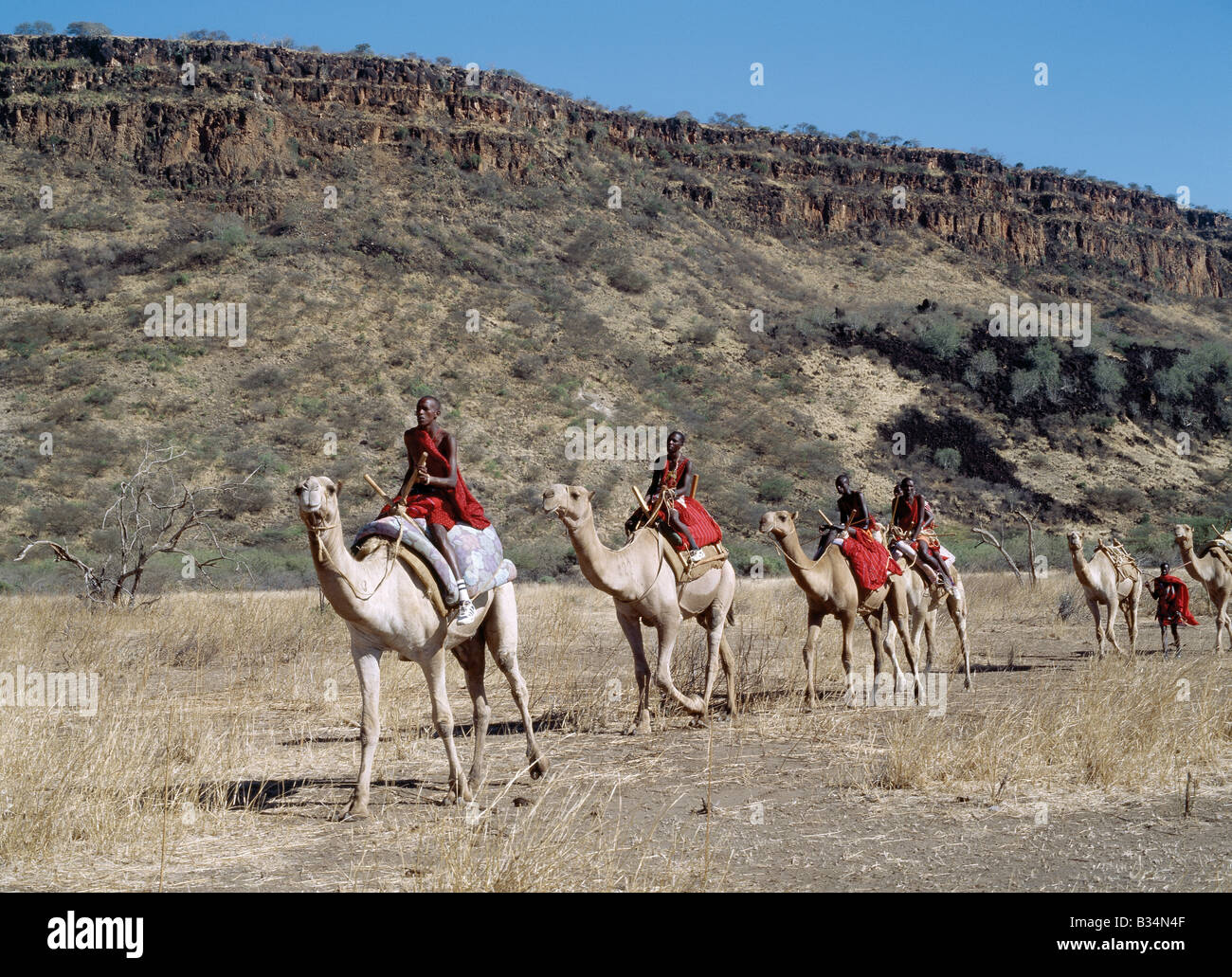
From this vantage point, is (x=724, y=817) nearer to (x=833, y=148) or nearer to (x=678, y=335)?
(x=678, y=335)

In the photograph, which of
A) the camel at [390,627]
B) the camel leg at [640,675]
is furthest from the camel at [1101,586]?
the camel at [390,627]

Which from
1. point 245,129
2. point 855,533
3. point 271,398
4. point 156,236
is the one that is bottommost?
point 855,533

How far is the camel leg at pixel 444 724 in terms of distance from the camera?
739 centimetres

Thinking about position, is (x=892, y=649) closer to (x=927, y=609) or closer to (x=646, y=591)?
(x=927, y=609)

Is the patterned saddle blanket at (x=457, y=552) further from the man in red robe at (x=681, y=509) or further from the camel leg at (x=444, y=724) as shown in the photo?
the man in red robe at (x=681, y=509)

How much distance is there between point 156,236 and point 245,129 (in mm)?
9659

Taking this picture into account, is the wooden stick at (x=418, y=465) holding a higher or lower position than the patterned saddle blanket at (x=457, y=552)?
higher

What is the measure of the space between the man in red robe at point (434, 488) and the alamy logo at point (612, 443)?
3312 cm

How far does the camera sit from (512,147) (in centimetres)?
6556

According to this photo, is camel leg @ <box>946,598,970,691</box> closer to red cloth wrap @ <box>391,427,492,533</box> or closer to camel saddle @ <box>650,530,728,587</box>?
camel saddle @ <box>650,530,728,587</box>

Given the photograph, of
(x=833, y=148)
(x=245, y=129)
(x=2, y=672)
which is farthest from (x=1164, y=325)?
(x=2, y=672)

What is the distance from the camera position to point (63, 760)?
7.52m
